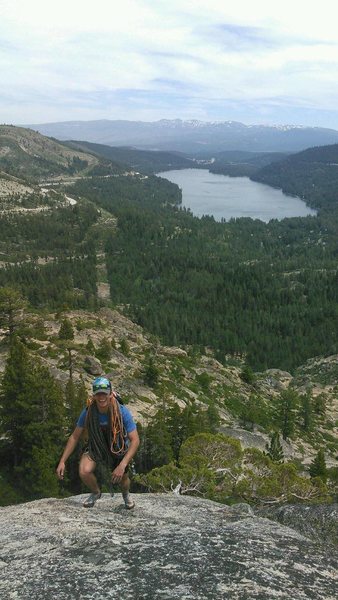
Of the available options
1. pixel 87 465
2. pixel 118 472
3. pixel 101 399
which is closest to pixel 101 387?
pixel 101 399

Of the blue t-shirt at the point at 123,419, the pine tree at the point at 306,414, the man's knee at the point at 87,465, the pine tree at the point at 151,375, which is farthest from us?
the pine tree at the point at 306,414

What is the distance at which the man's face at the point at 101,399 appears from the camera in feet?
36.6

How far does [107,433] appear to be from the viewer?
11.8m

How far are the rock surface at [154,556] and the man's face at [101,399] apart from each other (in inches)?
139

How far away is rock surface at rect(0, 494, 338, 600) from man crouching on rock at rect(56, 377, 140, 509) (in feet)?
5.59

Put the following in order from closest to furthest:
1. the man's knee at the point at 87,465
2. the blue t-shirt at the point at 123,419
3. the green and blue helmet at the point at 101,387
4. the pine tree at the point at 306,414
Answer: the green and blue helmet at the point at 101,387
the blue t-shirt at the point at 123,419
the man's knee at the point at 87,465
the pine tree at the point at 306,414

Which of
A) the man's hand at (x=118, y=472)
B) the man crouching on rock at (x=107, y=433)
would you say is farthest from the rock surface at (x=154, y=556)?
the man crouching on rock at (x=107, y=433)

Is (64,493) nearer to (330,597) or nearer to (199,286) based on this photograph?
(330,597)

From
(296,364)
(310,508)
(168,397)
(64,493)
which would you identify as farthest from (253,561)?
(296,364)

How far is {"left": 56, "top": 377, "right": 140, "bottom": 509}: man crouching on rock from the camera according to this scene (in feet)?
37.3

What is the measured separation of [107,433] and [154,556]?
3136 millimetres

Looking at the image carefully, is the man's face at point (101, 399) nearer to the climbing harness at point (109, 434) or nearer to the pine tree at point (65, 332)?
the climbing harness at point (109, 434)

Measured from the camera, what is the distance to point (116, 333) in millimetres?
71312

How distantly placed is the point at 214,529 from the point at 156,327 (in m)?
124
